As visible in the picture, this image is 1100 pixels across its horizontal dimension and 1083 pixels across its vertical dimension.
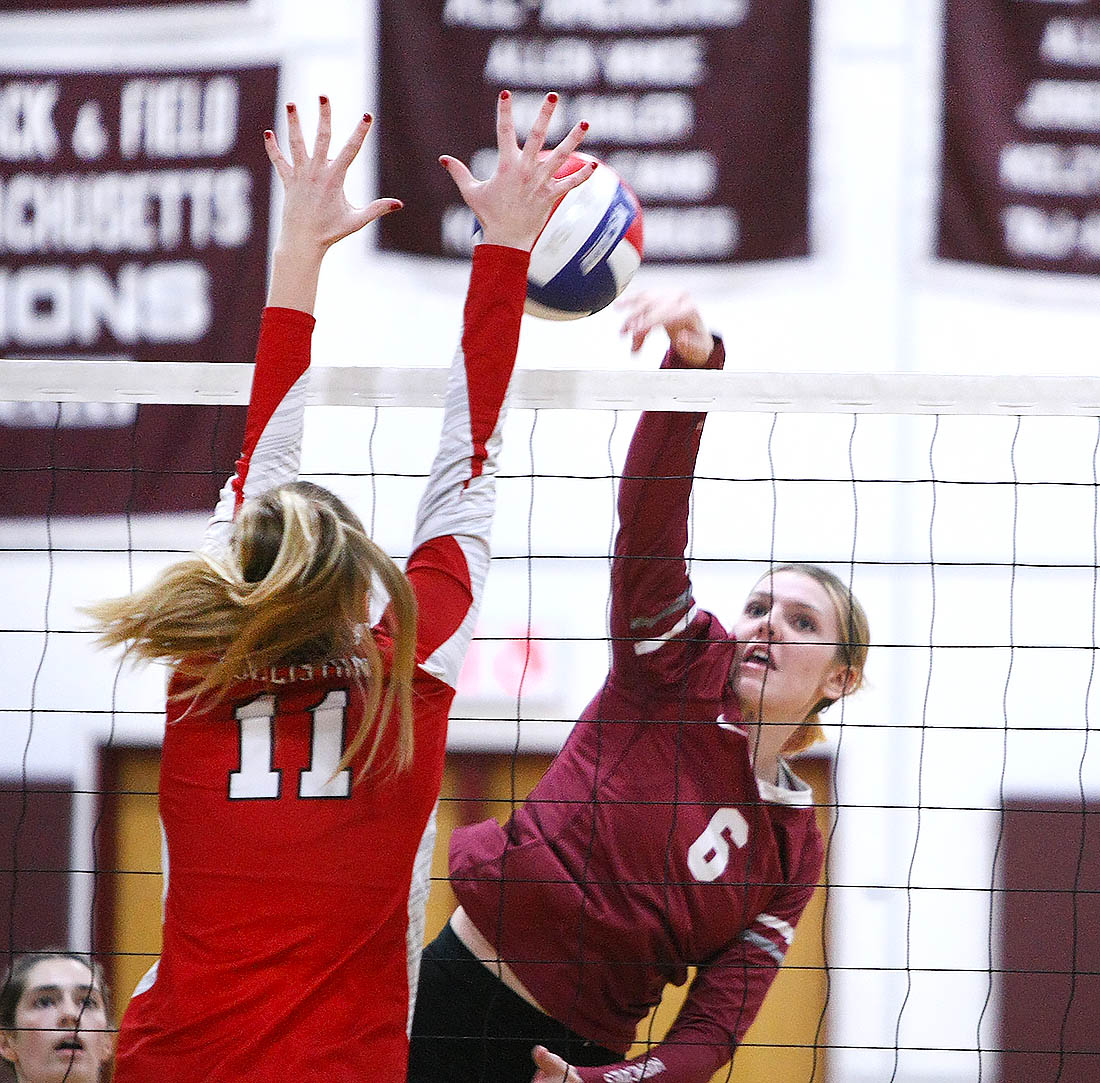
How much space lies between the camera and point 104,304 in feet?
18.5

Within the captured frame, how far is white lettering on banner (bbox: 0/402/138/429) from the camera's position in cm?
553

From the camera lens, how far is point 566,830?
8.88ft

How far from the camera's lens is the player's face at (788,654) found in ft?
9.39

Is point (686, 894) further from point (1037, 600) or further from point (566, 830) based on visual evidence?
point (1037, 600)

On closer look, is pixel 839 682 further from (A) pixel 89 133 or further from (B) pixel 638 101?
(A) pixel 89 133

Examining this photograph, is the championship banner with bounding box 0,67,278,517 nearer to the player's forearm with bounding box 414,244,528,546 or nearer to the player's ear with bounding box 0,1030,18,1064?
the player's ear with bounding box 0,1030,18,1064

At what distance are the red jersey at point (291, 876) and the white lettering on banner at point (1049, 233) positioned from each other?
3997mm

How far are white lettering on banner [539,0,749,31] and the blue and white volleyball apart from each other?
3036 mm

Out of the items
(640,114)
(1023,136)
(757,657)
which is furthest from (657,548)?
(1023,136)

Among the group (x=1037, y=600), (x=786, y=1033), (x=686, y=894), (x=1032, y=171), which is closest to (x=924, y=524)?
(x=1037, y=600)

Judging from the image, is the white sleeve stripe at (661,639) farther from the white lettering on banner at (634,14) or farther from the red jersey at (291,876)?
the white lettering on banner at (634,14)

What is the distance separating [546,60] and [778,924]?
3751mm

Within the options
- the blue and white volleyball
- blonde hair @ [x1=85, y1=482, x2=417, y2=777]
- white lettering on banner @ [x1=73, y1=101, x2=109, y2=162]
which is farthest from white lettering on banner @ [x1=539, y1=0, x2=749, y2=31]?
blonde hair @ [x1=85, y1=482, x2=417, y2=777]

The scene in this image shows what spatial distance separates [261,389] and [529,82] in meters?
3.62
